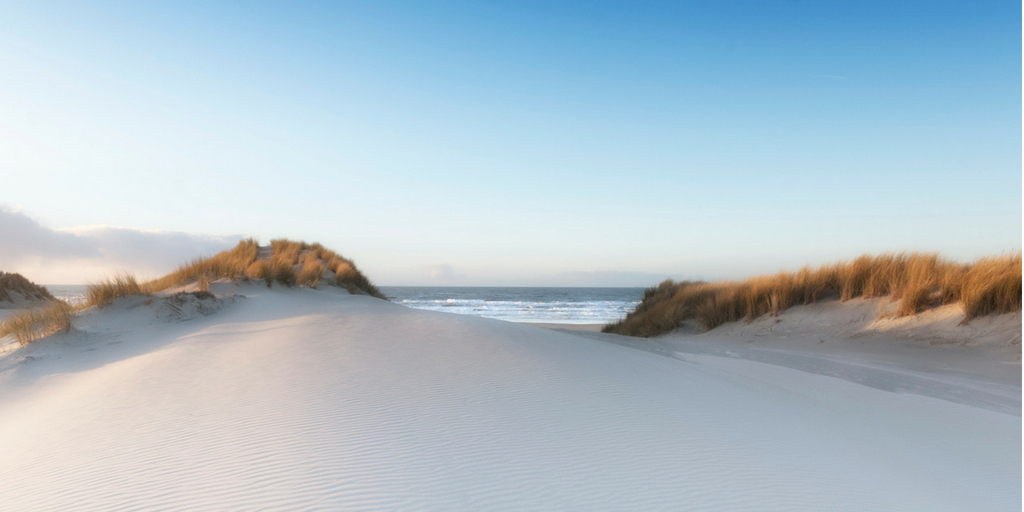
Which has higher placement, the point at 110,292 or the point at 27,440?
the point at 110,292

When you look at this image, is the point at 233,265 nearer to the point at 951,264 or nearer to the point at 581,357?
the point at 581,357

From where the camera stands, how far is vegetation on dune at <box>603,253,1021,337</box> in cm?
716

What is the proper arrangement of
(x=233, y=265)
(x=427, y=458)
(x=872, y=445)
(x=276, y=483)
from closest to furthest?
(x=276, y=483)
(x=427, y=458)
(x=872, y=445)
(x=233, y=265)

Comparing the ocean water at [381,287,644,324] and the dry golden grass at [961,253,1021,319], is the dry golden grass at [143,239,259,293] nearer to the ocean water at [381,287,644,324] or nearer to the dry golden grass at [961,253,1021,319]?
the ocean water at [381,287,644,324]

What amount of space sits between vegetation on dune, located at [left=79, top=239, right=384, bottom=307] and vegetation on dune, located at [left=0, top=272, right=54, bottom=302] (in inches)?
195

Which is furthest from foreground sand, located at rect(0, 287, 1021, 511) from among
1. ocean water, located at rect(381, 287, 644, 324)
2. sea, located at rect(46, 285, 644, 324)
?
ocean water, located at rect(381, 287, 644, 324)

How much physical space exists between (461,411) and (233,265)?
30.5ft

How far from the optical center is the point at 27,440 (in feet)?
9.02

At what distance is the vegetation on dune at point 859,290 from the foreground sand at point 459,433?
352 centimetres

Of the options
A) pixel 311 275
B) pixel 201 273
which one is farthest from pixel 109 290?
pixel 311 275

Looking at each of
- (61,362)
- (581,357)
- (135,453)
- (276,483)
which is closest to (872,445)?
(581,357)

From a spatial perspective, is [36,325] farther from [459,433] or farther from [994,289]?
[994,289]

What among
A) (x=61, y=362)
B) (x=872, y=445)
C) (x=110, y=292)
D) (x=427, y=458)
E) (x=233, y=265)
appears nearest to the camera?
(x=427, y=458)

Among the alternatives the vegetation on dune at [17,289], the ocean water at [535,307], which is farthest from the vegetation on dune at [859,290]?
the vegetation on dune at [17,289]
